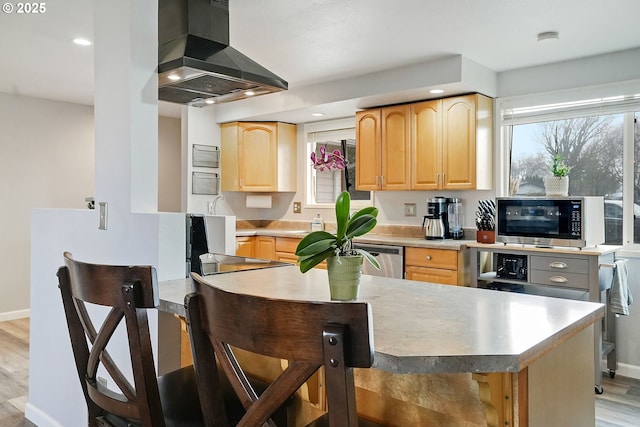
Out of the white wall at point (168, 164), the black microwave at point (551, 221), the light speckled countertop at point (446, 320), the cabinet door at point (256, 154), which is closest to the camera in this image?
the light speckled countertop at point (446, 320)

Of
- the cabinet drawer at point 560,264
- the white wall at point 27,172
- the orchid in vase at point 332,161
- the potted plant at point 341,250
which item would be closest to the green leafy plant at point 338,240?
the potted plant at point 341,250

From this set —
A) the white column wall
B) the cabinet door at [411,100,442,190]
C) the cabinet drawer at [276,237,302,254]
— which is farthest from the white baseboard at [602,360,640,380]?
the white column wall

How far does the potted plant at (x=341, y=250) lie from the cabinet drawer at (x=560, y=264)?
8.00 feet

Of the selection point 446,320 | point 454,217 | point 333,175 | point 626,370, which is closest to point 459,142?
point 454,217

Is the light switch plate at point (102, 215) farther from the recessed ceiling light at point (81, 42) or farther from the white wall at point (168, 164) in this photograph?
the white wall at point (168, 164)

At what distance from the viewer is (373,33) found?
3.25 meters

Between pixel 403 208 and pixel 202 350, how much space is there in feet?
13.0

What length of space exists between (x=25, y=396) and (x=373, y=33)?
3.28 m

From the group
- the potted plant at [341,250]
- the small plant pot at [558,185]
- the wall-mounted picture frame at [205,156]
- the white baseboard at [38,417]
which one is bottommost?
the white baseboard at [38,417]

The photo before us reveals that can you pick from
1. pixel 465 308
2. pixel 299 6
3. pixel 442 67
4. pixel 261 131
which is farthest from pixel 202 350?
pixel 261 131

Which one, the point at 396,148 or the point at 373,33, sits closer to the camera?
the point at 373,33

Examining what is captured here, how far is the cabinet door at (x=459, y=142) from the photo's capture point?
3914 mm

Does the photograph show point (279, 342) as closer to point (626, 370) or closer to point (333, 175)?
point (626, 370)

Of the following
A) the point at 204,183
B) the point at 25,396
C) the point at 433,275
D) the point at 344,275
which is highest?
the point at 204,183
